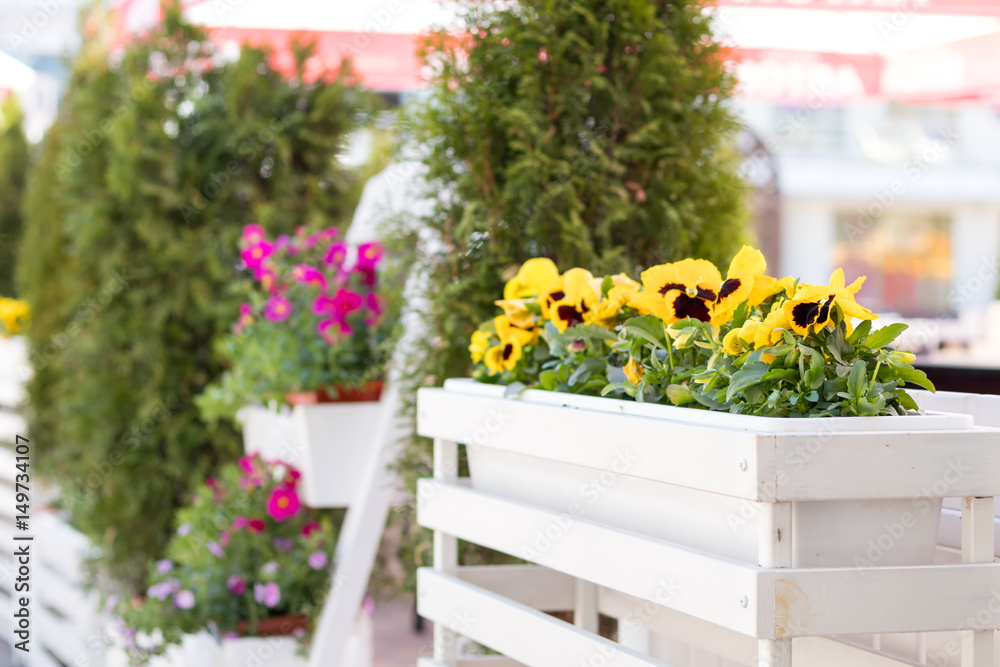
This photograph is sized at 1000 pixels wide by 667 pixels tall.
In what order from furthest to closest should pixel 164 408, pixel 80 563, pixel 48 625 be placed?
pixel 48 625 < pixel 80 563 < pixel 164 408

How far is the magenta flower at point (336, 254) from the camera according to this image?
2588 millimetres

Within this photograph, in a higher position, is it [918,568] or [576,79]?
[576,79]

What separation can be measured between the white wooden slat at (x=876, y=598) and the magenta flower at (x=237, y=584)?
2.01m

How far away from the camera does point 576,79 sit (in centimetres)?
193

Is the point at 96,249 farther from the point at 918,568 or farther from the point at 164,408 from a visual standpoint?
the point at 918,568

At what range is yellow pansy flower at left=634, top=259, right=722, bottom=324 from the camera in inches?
49.1

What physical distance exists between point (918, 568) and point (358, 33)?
3.11m

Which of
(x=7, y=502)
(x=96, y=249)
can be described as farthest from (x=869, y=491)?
(x=7, y=502)

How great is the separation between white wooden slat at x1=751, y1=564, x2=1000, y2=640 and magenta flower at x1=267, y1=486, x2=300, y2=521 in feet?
6.58

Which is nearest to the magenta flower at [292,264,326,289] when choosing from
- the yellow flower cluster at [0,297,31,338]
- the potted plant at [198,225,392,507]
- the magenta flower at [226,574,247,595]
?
the potted plant at [198,225,392,507]

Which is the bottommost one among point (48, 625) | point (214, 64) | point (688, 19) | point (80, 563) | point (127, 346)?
point (48, 625)

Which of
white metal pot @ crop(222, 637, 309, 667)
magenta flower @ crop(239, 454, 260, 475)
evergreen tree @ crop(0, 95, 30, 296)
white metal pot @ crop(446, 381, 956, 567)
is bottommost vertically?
white metal pot @ crop(222, 637, 309, 667)

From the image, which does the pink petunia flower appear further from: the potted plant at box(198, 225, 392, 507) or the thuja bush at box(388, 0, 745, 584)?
the thuja bush at box(388, 0, 745, 584)

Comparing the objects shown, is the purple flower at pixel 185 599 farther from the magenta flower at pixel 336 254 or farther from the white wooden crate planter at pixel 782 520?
the white wooden crate planter at pixel 782 520
